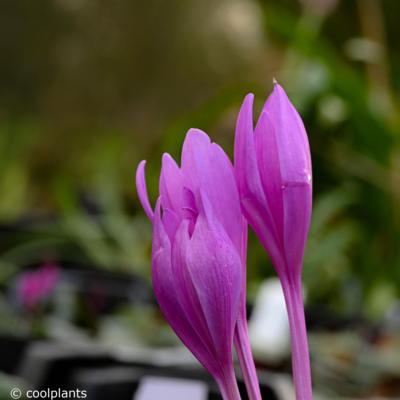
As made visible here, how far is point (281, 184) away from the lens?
112mm

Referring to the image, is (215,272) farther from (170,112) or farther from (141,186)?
(170,112)

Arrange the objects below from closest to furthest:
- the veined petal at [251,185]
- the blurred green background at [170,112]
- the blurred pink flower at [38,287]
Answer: the veined petal at [251,185] < the blurred pink flower at [38,287] < the blurred green background at [170,112]

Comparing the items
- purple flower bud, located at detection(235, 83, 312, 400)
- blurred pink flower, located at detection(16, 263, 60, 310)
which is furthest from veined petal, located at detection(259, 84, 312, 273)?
blurred pink flower, located at detection(16, 263, 60, 310)

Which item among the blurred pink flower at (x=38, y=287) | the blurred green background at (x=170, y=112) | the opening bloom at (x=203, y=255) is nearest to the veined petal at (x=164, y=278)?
the opening bloom at (x=203, y=255)

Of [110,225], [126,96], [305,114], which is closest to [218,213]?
[305,114]

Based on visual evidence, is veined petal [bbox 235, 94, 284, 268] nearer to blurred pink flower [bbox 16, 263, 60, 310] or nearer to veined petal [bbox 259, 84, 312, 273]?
veined petal [bbox 259, 84, 312, 273]

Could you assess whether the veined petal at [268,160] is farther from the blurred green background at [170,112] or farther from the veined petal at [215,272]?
the blurred green background at [170,112]

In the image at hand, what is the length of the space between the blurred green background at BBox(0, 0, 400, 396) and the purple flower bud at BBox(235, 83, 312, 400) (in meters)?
0.64

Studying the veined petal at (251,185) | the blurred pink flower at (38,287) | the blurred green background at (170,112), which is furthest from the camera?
the blurred green background at (170,112)

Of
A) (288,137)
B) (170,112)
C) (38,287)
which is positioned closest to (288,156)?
(288,137)

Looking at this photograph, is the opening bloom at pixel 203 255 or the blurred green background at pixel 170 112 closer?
the opening bloom at pixel 203 255

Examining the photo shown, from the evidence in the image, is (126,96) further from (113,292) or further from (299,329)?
(299,329)

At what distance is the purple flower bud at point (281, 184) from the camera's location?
11 centimetres

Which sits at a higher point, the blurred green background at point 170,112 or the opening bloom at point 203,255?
the blurred green background at point 170,112
